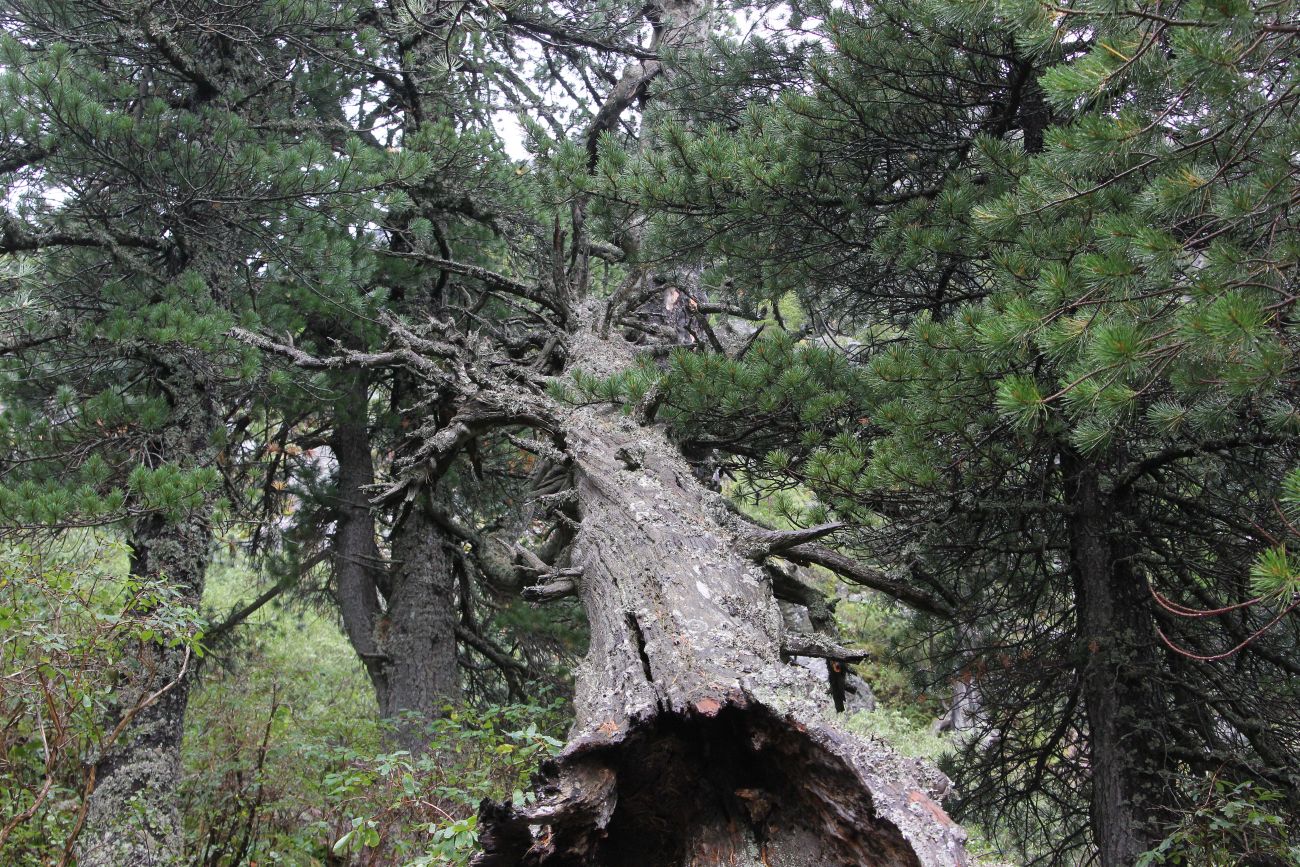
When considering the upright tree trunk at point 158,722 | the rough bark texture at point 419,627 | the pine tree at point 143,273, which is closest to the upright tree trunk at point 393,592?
the rough bark texture at point 419,627

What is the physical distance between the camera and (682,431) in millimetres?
5570

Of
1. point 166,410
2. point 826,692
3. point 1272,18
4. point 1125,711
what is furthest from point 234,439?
point 1272,18

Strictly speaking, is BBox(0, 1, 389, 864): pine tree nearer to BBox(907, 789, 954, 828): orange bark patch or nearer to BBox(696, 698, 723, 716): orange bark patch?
BBox(696, 698, 723, 716): orange bark patch

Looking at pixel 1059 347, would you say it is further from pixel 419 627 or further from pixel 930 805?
pixel 419 627

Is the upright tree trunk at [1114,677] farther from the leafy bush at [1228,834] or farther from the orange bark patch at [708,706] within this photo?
the orange bark patch at [708,706]

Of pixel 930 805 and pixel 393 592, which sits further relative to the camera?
pixel 393 592

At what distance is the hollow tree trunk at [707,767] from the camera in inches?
93.6

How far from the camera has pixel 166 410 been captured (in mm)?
6145

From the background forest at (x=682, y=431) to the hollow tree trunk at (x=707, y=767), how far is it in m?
0.02

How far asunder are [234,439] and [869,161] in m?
6.00

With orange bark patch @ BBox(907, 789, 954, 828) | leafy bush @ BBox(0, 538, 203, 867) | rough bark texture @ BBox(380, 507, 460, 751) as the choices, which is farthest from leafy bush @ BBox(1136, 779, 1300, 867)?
rough bark texture @ BBox(380, 507, 460, 751)

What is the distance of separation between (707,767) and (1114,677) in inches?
100

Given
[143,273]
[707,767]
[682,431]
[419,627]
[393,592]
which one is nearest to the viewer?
[707,767]

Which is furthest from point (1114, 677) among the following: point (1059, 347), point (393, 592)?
point (393, 592)
